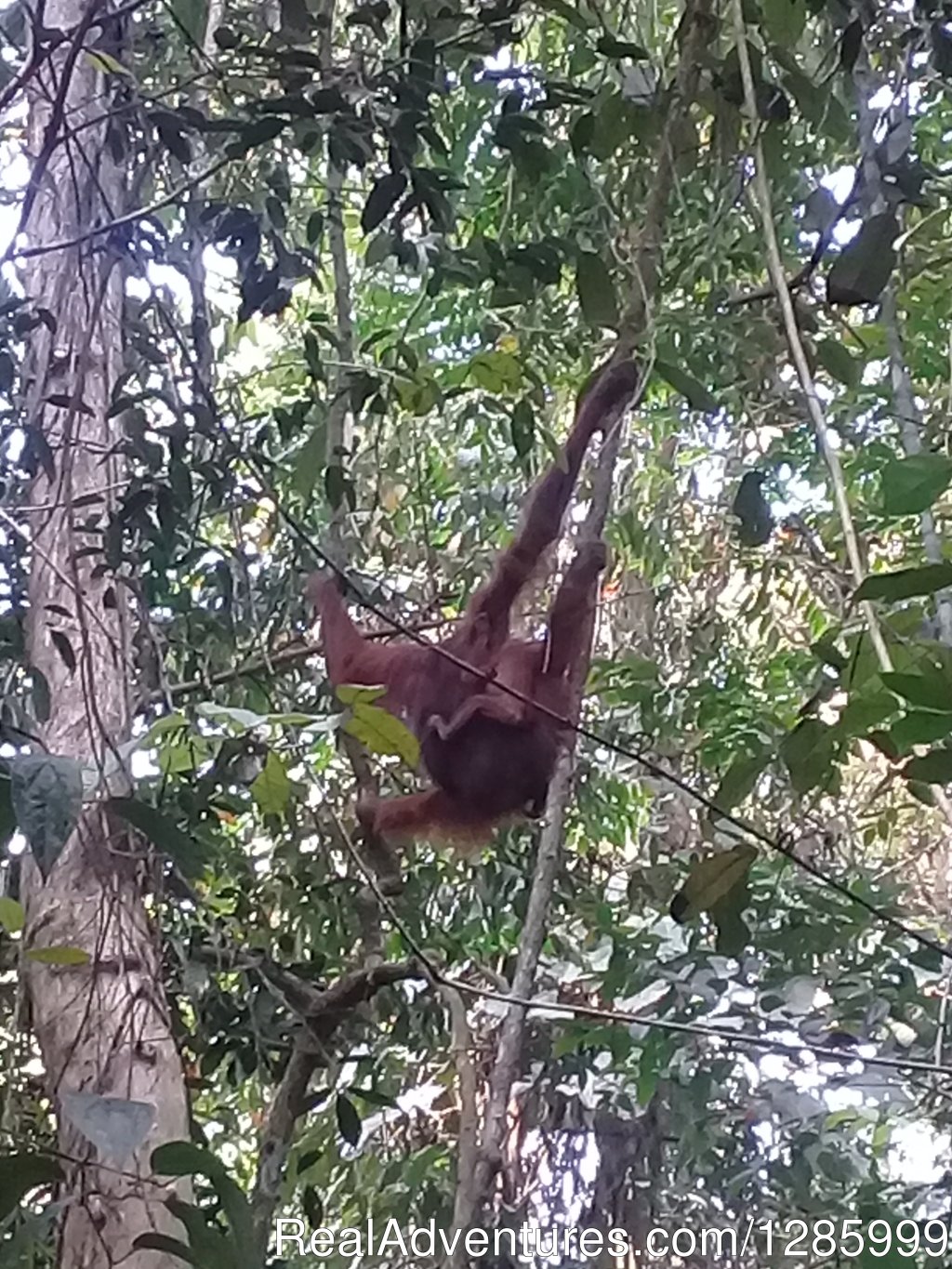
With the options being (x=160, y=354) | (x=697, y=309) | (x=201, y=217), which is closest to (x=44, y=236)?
(x=160, y=354)

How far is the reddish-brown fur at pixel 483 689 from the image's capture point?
2127 millimetres

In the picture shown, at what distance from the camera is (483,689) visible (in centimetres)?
235

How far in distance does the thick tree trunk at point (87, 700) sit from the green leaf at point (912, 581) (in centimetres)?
81

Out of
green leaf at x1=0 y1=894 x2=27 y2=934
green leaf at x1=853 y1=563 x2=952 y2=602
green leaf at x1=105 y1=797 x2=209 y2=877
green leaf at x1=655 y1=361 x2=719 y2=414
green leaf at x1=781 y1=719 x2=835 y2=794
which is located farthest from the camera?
green leaf at x1=655 y1=361 x2=719 y2=414

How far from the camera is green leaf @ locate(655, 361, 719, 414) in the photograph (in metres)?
1.52

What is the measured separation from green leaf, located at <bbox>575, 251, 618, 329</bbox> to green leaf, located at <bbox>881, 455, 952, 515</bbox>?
27.5 inches

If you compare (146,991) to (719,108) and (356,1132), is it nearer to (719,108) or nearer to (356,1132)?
(356,1132)

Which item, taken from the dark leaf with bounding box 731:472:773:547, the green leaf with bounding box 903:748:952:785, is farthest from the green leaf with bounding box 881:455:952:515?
the dark leaf with bounding box 731:472:773:547

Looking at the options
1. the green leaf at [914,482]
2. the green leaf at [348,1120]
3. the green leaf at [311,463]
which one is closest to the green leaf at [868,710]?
the green leaf at [914,482]

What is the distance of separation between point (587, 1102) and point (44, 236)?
5.57ft

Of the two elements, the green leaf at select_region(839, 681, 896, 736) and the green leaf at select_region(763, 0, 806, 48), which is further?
the green leaf at select_region(763, 0, 806, 48)

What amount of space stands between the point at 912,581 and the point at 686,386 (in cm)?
85

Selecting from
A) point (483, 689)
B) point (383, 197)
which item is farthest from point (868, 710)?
point (483, 689)

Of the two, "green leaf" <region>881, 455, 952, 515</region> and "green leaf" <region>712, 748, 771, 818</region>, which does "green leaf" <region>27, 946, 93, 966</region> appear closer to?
"green leaf" <region>712, 748, 771, 818</region>
